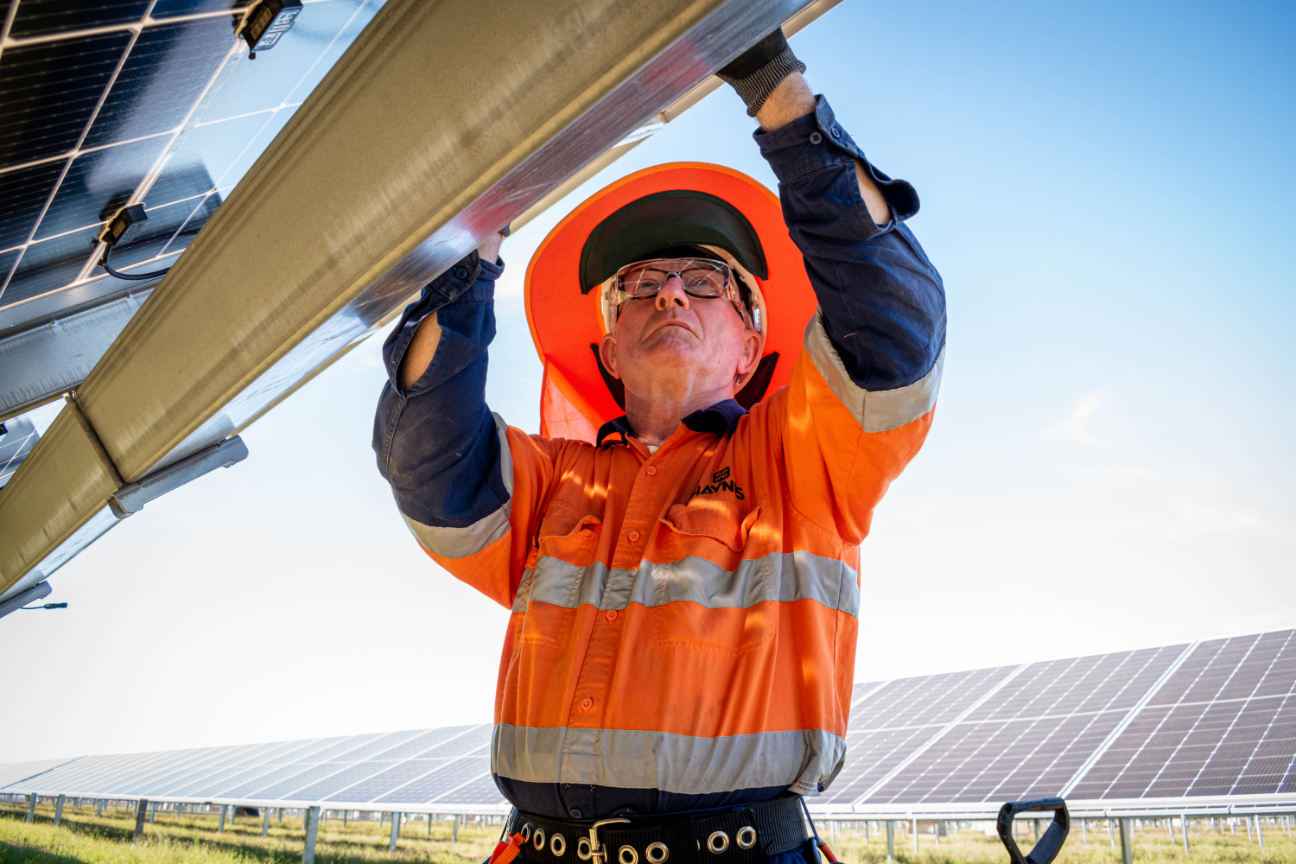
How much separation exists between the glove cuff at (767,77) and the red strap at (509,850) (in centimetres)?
165

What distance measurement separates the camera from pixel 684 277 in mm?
2521

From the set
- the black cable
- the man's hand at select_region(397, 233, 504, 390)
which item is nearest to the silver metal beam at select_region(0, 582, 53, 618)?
the black cable

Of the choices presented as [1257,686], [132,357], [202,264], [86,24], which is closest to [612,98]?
[202,264]

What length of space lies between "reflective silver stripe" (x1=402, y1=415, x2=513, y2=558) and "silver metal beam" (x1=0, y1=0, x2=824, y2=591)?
1.68 ft

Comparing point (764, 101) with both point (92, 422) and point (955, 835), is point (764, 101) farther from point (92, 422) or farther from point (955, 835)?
point (955, 835)

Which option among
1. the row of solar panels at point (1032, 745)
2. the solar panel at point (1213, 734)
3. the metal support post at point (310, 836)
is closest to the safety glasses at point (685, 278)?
the row of solar panels at point (1032, 745)

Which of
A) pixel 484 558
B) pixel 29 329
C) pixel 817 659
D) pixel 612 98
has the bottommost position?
pixel 817 659

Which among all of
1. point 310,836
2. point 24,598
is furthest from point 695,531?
point 310,836

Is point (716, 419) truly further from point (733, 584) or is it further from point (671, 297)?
point (733, 584)

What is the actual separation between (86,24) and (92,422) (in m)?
1.07

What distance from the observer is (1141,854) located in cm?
1468

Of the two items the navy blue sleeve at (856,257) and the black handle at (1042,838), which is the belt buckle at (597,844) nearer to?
the black handle at (1042,838)

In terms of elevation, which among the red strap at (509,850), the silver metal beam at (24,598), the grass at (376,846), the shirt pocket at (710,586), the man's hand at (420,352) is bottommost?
the grass at (376,846)

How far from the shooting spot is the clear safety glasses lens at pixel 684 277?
2506 mm
